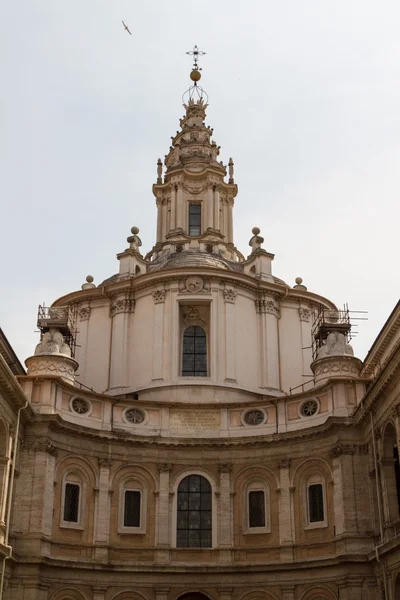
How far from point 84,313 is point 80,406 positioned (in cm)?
1011

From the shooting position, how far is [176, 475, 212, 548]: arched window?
41531mm

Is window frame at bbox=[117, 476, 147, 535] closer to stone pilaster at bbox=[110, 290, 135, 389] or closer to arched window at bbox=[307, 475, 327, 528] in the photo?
stone pilaster at bbox=[110, 290, 135, 389]

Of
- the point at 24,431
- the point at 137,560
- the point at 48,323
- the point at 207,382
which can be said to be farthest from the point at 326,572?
the point at 48,323

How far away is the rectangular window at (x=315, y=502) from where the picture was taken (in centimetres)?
4019

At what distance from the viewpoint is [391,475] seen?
36.4 m

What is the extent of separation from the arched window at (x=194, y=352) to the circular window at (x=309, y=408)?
737 cm

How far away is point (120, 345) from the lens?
160ft

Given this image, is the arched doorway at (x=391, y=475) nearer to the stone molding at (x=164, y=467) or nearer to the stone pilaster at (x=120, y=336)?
the stone molding at (x=164, y=467)

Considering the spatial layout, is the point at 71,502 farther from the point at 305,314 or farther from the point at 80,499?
the point at 305,314

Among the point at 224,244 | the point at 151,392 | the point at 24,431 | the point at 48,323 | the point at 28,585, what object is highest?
the point at 224,244

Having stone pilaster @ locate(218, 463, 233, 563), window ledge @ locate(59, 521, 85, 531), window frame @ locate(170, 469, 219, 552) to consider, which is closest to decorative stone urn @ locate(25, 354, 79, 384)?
window ledge @ locate(59, 521, 85, 531)

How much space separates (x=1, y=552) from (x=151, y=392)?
1456 cm

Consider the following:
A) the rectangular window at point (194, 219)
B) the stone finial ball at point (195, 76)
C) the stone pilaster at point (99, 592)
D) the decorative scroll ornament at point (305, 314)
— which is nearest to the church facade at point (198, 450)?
the stone pilaster at point (99, 592)

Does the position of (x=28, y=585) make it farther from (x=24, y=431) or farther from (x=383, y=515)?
(x=383, y=515)
